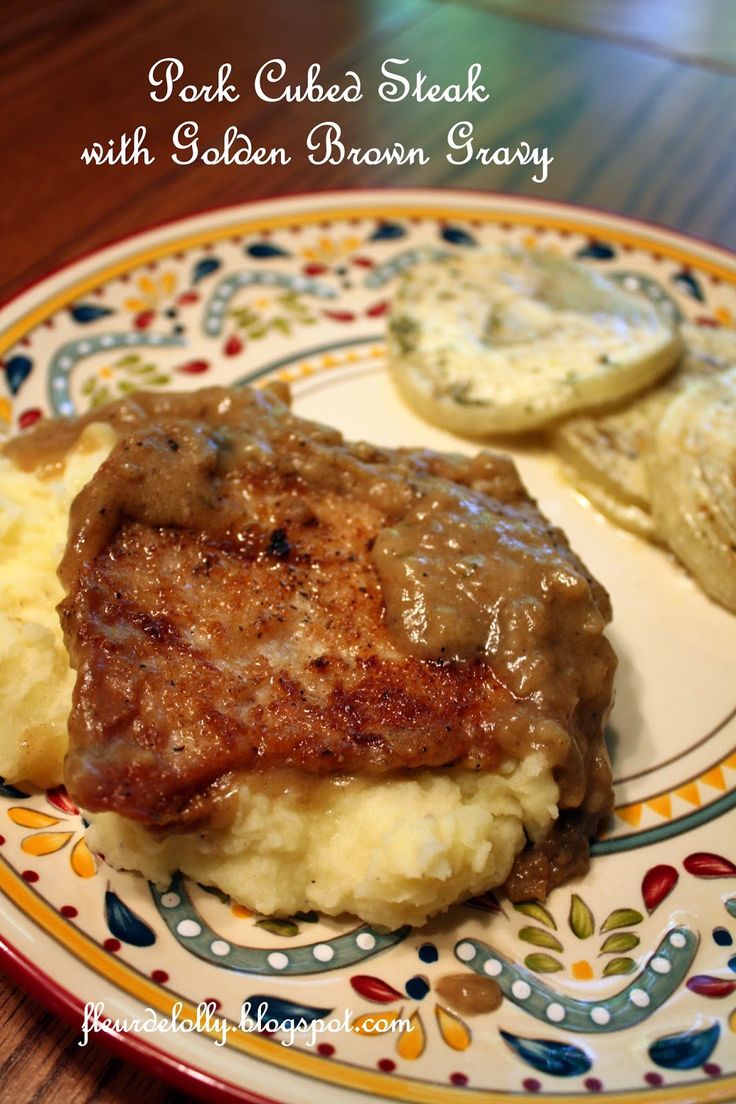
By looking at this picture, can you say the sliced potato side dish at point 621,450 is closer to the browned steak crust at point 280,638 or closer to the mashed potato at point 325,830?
the browned steak crust at point 280,638

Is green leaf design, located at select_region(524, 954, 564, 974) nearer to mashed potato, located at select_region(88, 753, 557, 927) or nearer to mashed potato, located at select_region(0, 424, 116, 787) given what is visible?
mashed potato, located at select_region(88, 753, 557, 927)

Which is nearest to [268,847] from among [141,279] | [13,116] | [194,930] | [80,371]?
[194,930]

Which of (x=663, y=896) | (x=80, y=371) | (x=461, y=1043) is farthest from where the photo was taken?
(x=80, y=371)

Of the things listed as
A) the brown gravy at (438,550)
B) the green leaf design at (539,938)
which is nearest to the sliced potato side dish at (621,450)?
the brown gravy at (438,550)

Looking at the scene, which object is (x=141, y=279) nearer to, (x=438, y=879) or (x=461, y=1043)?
(x=438, y=879)

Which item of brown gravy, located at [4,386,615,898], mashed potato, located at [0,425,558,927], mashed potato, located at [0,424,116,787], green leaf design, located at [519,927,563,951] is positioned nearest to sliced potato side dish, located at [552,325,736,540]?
brown gravy, located at [4,386,615,898]

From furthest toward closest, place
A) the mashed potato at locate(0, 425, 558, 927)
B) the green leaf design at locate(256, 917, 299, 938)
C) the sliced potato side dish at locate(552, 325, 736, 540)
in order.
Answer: the sliced potato side dish at locate(552, 325, 736, 540) → the green leaf design at locate(256, 917, 299, 938) → the mashed potato at locate(0, 425, 558, 927)

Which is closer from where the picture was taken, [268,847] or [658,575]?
[268,847]
